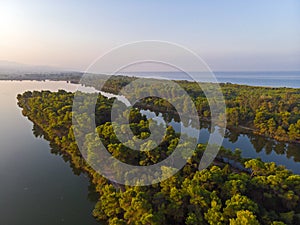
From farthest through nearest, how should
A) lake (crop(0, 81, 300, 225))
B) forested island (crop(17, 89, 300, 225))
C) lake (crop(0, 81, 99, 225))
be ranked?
lake (crop(0, 81, 300, 225))
lake (crop(0, 81, 99, 225))
forested island (crop(17, 89, 300, 225))

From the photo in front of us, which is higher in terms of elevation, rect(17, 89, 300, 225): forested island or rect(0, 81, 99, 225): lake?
rect(17, 89, 300, 225): forested island

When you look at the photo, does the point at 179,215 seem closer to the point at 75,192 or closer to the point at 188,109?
the point at 75,192

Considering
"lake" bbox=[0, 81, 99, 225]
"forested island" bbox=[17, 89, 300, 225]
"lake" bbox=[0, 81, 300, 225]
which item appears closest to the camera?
"forested island" bbox=[17, 89, 300, 225]

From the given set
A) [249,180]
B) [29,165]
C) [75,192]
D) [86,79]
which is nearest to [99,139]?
[75,192]

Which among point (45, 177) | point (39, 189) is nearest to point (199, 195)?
point (39, 189)

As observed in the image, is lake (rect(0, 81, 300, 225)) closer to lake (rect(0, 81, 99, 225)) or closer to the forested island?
lake (rect(0, 81, 99, 225))

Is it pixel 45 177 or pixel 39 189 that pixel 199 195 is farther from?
pixel 45 177

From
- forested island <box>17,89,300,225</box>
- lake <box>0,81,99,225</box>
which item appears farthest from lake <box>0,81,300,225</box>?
forested island <box>17,89,300,225</box>

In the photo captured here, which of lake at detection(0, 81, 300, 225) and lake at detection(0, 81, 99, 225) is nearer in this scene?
lake at detection(0, 81, 99, 225)
